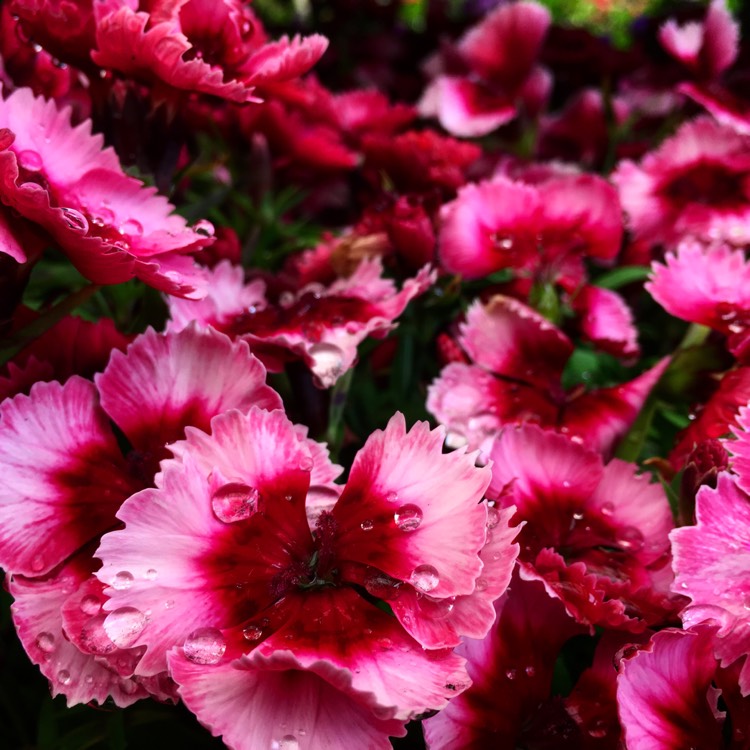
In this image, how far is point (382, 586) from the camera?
0.51 metres

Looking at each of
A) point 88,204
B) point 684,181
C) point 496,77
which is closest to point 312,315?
point 88,204

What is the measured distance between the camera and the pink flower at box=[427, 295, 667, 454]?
74 cm

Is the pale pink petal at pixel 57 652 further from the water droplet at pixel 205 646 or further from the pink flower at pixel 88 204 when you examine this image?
the pink flower at pixel 88 204

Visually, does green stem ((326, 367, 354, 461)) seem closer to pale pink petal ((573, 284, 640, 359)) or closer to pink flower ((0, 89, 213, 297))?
pink flower ((0, 89, 213, 297))

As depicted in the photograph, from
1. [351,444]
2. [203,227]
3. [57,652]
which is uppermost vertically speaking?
[203,227]

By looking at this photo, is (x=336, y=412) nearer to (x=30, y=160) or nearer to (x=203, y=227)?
(x=203, y=227)

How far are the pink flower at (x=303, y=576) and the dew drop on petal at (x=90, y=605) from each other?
5cm

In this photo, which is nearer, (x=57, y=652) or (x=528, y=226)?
(x=57, y=652)

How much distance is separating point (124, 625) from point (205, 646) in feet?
0.17

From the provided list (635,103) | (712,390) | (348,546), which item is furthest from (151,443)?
(635,103)

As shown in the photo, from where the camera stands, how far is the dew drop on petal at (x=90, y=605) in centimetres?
51

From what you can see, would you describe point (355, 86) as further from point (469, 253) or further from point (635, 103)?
point (469, 253)

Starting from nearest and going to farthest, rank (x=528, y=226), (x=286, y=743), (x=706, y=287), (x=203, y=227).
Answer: (x=286, y=743) → (x=203, y=227) → (x=706, y=287) → (x=528, y=226)

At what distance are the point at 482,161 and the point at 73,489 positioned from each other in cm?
102
